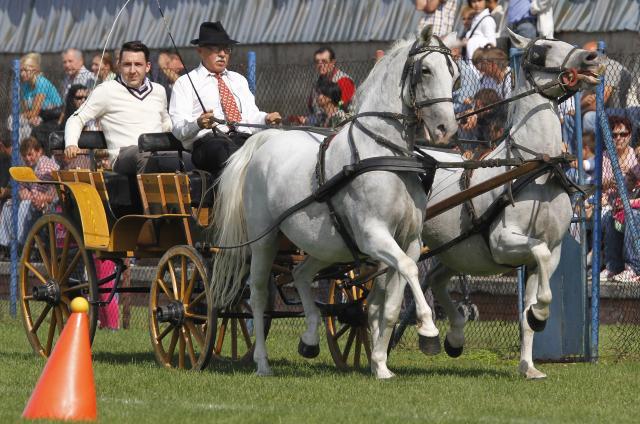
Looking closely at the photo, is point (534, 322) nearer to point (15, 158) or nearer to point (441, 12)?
point (441, 12)

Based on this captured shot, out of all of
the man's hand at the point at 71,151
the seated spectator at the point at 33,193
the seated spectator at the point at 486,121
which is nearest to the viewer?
the man's hand at the point at 71,151

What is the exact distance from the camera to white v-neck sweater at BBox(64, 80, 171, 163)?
12.4 m

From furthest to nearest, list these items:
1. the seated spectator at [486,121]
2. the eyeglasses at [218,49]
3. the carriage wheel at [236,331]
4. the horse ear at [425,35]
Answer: the seated spectator at [486,121], the eyeglasses at [218,49], the carriage wheel at [236,331], the horse ear at [425,35]

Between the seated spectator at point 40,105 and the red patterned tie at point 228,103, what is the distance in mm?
5346

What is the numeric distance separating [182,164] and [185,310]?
1.26 meters

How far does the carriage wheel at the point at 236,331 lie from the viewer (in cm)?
1134

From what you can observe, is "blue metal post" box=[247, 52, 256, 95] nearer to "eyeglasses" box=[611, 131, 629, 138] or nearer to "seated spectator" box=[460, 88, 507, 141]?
"seated spectator" box=[460, 88, 507, 141]

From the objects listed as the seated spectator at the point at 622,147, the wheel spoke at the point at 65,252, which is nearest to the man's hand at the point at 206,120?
the wheel spoke at the point at 65,252

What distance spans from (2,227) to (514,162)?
8585 millimetres

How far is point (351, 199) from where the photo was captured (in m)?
10.1

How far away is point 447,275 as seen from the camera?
37.9 ft

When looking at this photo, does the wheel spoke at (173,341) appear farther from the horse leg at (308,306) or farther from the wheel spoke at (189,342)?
the horse leg at (308,306)

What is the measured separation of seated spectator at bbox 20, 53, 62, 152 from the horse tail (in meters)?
6.19

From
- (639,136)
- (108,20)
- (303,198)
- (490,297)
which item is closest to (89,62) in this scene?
(108,20)
